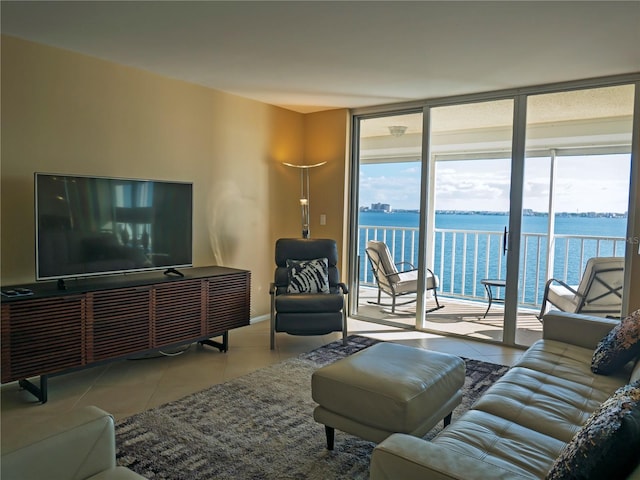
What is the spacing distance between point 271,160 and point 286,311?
6.50 feet

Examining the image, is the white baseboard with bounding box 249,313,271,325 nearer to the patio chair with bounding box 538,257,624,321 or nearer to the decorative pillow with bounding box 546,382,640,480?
the patio chair with bounding box 538,257,624,321

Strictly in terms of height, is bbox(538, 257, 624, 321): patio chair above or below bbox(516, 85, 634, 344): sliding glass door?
below

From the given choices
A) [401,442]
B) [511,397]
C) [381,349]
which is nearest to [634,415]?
[401,442]

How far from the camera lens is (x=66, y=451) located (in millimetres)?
1298

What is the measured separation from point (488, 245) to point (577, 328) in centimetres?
326

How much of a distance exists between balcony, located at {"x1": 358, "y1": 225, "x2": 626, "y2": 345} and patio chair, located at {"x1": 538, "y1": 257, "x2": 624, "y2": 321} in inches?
8.1

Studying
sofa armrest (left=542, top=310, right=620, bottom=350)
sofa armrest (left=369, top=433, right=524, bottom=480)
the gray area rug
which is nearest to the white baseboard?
the gray area rug

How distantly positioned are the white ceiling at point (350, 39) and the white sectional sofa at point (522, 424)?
1861 millimetres

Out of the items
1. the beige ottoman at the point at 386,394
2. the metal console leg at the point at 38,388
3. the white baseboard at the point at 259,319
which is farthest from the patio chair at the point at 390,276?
the metal console leg at the point at 38,388

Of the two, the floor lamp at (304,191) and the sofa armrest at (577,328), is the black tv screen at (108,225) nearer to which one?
the floor lamp at (304,191)

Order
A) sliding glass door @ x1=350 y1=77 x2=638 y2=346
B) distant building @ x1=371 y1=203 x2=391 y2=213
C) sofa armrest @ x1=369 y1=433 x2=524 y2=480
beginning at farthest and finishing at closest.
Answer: distant building @ x1=371 y1=203 x2=391 y2=213 → sliding glass door @ x1=350 y1=77 x2=638 y2=346 → sofa armrest @ x1=369 y1=433 x2=524 y2=480

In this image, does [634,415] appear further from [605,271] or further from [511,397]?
[605,271]

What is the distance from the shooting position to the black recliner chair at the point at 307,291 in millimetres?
4000

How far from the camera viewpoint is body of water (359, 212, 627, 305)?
4461mm
